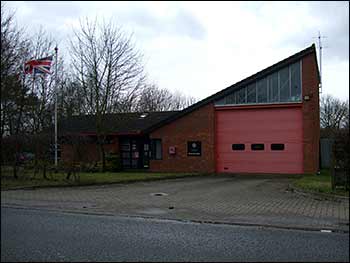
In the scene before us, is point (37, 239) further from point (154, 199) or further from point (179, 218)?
point (154, 199)

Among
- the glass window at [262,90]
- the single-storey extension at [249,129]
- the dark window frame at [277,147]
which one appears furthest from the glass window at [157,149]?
the dark window frame at [277,147]

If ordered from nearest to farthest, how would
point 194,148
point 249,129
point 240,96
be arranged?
1. point 249,129
2. point 240,96
3. point 194,148

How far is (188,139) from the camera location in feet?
88.2

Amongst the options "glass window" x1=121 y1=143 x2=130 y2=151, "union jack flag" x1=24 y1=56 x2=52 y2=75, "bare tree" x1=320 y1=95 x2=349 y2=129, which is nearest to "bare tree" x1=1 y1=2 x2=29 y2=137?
"union jack flag" x1=24 y1=56 x2=52 y2=75

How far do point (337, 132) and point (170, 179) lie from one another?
9727mm

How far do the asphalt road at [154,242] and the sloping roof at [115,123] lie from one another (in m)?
19.2

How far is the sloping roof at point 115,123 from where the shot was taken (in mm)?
28547

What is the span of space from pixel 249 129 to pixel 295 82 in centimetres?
362

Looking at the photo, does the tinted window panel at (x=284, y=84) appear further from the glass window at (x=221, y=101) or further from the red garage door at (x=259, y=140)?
the glass window at (x=221, y=101)

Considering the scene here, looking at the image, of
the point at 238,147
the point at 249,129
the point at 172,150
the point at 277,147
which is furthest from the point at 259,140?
the point at 172,150

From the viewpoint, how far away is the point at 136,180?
20.0m

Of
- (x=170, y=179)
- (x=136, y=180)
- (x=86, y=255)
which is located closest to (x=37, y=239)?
(x=86, y=255)

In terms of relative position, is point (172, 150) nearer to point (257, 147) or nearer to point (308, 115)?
point (257, 147)

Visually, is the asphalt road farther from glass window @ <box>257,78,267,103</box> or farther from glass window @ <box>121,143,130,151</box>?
glass window @ <box>121,143,130,151</box>
